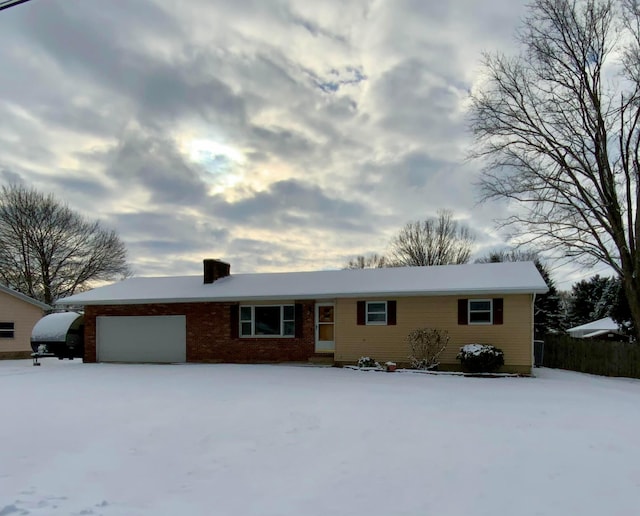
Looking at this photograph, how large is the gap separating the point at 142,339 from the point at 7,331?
10.5 meters

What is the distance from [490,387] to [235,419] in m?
7.62

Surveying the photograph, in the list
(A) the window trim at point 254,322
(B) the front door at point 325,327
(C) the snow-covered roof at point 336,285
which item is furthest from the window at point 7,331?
(B) the front door at point 325,327

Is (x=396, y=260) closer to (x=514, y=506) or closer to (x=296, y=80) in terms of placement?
(x=296, y=80)

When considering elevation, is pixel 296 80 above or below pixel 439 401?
above

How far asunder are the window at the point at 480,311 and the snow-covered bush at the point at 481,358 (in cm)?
103

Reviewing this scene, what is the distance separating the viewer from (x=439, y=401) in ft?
35.3

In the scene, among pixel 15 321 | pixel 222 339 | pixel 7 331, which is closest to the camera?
pixel 222 339

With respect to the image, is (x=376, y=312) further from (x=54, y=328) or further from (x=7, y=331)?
(x=7, y=331)

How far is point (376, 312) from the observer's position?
59.5 ft

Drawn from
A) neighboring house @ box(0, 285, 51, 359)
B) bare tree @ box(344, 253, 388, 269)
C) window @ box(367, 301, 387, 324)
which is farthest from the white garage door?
bare tree @ box(344, 253, 388, 269)

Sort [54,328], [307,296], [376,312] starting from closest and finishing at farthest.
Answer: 1. [376,312]
2. [307,296]
3. [54,328]

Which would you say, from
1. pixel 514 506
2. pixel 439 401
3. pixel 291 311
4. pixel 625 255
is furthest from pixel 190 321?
pixel 625 255

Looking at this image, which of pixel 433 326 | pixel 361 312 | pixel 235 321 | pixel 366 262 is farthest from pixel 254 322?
pixel 366 262

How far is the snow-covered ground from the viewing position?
5.05 metres
